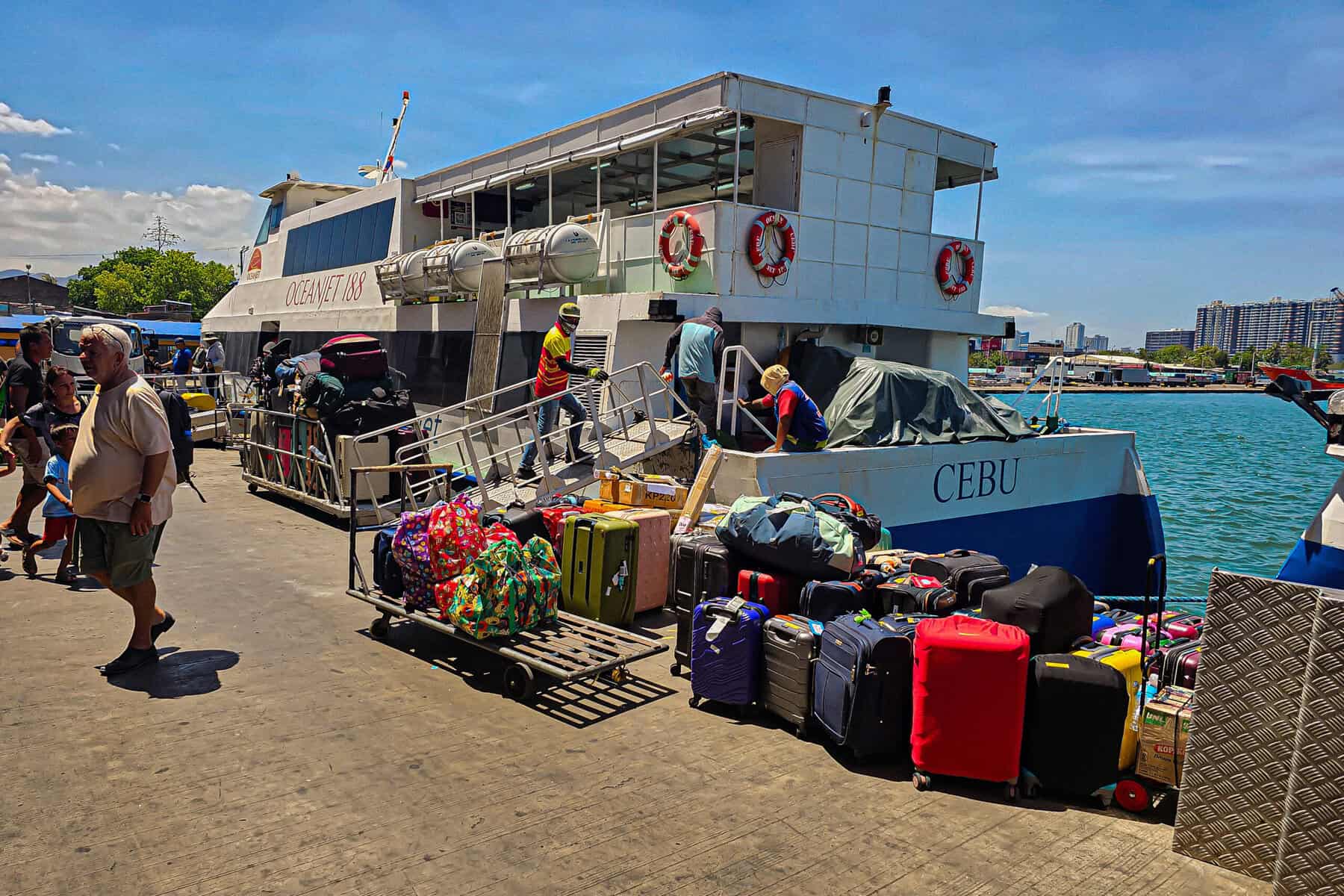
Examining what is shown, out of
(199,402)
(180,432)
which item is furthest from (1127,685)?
(199,402)

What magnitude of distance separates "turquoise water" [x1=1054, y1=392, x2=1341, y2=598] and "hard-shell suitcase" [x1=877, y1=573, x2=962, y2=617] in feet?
29.5

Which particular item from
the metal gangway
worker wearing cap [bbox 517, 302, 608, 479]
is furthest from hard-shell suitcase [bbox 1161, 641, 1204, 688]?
worker wearing cap [bbox 517, 302, 608, 479]

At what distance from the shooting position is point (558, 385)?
9266mm

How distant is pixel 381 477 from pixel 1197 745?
9211 mm

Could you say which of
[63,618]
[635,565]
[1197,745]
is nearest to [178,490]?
[63,618]

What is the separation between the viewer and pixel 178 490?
12.1 metres

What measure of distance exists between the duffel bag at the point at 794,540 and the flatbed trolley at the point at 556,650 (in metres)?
0.84

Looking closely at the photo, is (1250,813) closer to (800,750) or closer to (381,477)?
(800,750)

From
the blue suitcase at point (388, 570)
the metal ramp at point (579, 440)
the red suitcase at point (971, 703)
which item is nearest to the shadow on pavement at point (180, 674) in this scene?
the blue suitcase at point (388, 570)

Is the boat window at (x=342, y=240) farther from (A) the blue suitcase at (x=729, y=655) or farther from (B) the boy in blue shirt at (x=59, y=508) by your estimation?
(A) the blue suitcase at (x=729, y=655)

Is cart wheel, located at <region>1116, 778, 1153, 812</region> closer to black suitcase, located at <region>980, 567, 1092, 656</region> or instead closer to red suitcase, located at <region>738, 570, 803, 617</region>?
black suitcase, located at <region>980, 567, 1092, 656</region>

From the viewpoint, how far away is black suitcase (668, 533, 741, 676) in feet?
17.7

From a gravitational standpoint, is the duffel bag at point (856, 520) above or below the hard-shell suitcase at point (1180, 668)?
above

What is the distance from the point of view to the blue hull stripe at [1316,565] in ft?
12.9
